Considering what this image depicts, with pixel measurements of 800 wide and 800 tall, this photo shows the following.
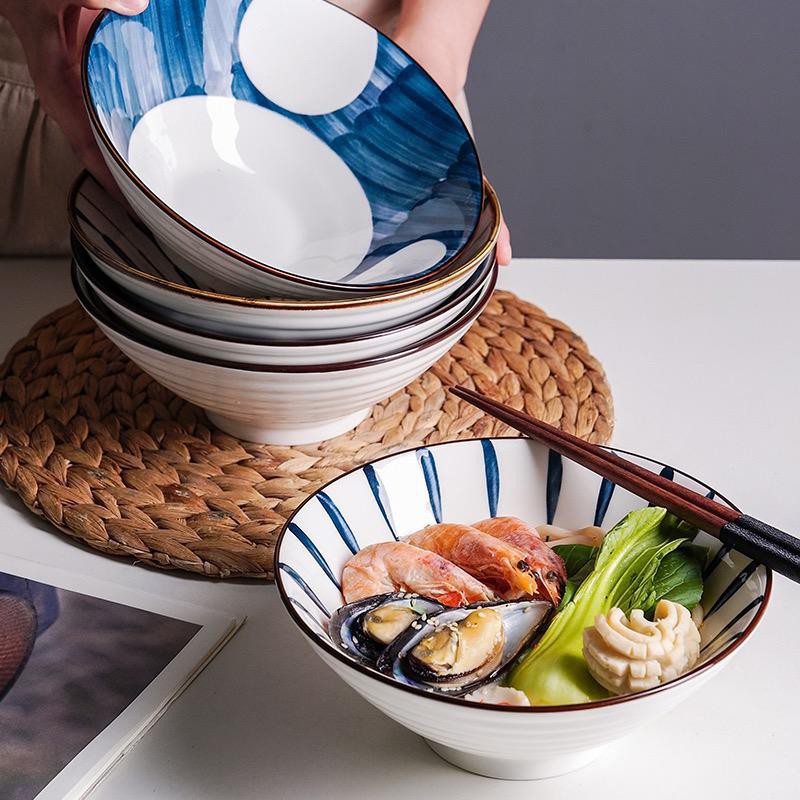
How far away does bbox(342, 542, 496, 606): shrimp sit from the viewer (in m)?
0.61

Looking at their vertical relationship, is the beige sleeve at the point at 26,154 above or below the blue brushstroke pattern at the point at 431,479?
below

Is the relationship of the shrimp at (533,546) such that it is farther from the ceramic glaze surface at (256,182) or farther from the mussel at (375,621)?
the ceramic glaze surface at (256,182)

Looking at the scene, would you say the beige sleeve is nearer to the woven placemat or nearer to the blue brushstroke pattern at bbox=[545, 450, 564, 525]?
the woven placemat

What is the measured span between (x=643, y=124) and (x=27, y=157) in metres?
1.56

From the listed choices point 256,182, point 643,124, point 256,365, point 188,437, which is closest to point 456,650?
point 256,365

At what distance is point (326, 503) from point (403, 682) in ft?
0.51

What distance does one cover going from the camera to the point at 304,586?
587 millimetres

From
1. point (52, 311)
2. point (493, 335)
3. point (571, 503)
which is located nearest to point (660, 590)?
point (571, 503)

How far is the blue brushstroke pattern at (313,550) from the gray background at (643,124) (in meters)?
1.93

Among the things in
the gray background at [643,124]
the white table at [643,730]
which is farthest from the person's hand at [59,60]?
the gray background at [643,124]

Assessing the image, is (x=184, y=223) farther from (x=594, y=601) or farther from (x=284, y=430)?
(x=594, y=601)

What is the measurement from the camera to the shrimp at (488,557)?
0.61 metres

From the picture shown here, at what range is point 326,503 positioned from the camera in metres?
0.64

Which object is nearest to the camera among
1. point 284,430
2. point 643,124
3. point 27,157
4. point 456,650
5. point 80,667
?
point 456,650
